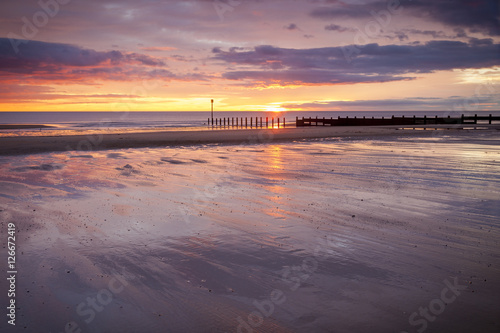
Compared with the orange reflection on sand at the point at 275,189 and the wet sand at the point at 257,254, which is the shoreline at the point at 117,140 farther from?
the wet sand at the point at 257,254

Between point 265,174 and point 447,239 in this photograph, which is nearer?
point 447,239

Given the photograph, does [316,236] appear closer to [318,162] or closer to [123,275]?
[123,275]

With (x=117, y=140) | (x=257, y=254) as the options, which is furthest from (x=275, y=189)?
(x=117, y=140)

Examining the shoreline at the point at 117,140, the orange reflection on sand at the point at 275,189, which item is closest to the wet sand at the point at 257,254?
the orange reflection on sand at the point at 275,189

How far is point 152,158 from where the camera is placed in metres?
19.2

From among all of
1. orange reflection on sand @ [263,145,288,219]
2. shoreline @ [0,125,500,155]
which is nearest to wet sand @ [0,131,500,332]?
orange reflection on sand @ [263,145,288,219]

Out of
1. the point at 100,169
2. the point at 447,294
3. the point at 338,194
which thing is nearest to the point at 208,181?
the point at 338,194

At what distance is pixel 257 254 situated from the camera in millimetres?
5898

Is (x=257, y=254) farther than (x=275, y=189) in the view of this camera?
No

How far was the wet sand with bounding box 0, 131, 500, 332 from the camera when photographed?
418 centimetres

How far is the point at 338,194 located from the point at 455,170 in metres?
6.51

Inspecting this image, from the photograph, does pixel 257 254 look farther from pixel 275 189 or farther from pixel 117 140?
pixel 117 140

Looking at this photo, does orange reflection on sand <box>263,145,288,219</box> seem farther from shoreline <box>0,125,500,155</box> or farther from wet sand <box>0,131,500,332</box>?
shoreline <box>0,125,500,155</box>

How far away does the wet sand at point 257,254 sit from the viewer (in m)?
4.18
